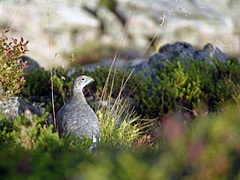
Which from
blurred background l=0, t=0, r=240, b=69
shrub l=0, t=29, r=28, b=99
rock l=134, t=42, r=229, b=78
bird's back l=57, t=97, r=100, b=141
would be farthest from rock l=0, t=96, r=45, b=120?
blurred background l=0, t=0, r=240, b=69

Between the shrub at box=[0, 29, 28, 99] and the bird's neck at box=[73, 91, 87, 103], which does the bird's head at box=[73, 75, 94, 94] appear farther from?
the shrub at box=[0, 29, 28, 99]

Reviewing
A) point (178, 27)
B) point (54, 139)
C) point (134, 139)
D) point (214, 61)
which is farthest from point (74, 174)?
point (178, 27)

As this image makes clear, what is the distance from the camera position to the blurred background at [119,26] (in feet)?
49.8

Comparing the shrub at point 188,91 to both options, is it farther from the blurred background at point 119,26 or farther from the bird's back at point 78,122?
the blurred background at point 119,26

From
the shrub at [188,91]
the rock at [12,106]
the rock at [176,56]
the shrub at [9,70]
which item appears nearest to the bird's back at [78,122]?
the rock at [12,106]

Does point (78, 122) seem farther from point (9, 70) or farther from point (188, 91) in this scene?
point (188, 91)

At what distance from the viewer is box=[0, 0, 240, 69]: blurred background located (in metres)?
15.2

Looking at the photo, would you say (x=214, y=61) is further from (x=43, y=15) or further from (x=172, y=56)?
(x=43, y=15)

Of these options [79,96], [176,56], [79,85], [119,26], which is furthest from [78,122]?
[119,26]

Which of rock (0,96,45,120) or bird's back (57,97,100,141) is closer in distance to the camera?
bird's back (57,97,100,141)

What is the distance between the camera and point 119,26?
54.8 ft

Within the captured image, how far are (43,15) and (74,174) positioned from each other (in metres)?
13.1

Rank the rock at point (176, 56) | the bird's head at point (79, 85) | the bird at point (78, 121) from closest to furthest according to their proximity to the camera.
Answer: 1. the bird at point (78, 121)
2. the bird's head at point (79, 85)
3. the rock at point (176, 56)

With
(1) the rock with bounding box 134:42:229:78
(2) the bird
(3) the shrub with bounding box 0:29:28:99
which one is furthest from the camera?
(1) the rock with bounding box 134:42:229:78
